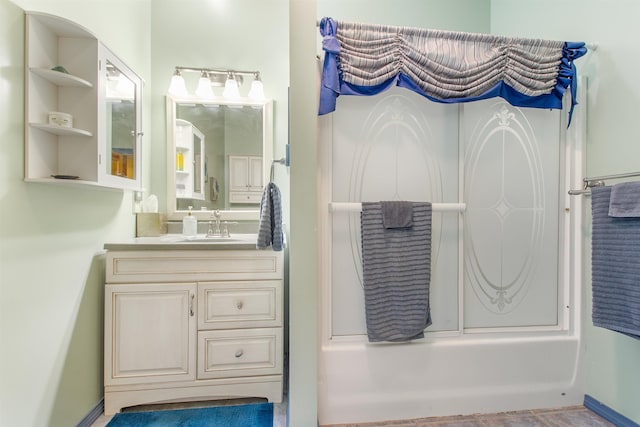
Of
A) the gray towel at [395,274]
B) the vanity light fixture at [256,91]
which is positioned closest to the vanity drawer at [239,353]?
the gray towel at [395,274]

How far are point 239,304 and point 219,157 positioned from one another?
110cm

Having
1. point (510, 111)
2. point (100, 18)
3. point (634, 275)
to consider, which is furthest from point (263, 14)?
point (634, 275)

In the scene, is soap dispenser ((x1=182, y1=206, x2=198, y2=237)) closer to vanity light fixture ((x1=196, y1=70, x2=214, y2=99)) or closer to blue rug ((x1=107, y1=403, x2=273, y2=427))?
vanity light fixture ((x1=196, y1=70, x2=214, y2=99))

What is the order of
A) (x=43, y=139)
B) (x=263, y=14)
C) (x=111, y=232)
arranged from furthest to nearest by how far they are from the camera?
(x=263, y=14) < (x=111, y=232) < (x=43, y=139)

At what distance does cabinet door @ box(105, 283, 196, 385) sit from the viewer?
1639 mm

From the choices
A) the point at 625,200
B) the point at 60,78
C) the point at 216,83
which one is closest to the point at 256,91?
the point at 216,83

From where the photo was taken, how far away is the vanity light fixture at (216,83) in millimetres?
2157

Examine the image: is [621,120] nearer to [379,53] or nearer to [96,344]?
[379,53]

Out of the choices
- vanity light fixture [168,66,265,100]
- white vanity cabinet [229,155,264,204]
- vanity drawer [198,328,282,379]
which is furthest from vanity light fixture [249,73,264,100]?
vanity drawer [198,328,282,379]

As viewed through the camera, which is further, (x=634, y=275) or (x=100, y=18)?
(x=100, y=18)

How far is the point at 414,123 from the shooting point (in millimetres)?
1655

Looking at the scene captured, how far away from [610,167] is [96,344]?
2926mm

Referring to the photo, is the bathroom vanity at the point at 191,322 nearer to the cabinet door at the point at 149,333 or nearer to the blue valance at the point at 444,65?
the cabinet door at the point at 149,333

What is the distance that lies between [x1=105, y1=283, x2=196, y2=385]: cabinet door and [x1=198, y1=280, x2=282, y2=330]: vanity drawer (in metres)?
0.07
